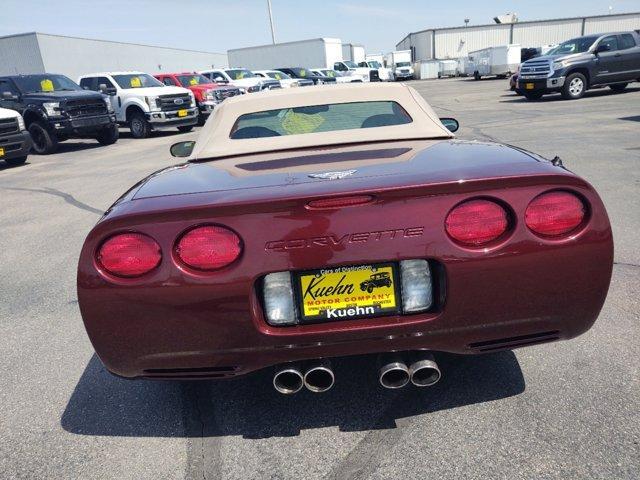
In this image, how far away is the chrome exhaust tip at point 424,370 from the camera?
6.64ft

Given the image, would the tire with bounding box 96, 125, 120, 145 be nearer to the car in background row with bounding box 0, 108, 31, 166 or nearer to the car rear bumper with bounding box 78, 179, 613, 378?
the car in background row with bounding box 0, 108, 31, 166

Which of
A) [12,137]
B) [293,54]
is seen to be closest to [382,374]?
[12,137]

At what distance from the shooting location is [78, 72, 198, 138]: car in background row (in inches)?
615

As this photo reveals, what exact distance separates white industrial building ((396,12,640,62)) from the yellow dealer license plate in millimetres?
58576

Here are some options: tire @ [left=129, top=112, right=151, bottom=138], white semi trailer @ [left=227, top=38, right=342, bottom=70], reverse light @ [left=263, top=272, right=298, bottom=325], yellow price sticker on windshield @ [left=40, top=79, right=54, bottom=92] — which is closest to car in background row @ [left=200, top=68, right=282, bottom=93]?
tire @ [left=129, top=112, right=151, bottom=138]

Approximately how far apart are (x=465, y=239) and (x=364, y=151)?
2.81 feet

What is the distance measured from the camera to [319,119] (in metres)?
3.38

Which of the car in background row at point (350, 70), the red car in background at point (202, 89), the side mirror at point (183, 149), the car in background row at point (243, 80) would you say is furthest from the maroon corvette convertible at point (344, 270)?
the car in background row at point (350, 70)

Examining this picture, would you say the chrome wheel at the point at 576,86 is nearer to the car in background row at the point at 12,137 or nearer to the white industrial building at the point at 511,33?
the car in background row at the point at 12,137

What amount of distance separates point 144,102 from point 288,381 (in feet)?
50.0

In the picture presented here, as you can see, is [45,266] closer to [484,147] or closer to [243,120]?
[243,120]

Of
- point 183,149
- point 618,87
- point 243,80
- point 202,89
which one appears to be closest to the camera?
point 183,149

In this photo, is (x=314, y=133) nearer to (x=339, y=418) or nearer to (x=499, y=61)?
(x=339, y=418)

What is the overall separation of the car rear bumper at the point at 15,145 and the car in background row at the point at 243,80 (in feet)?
34.4
